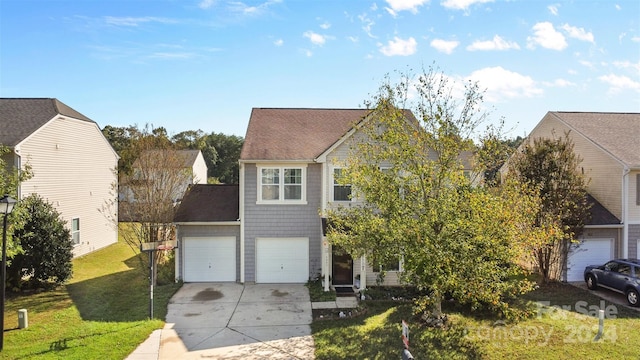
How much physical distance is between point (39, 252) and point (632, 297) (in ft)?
74.3

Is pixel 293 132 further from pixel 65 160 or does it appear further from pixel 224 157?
pixel 224 157

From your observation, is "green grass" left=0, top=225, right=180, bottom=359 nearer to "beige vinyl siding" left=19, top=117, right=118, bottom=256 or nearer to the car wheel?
"beige vinyl siding" left=19, top=117, right=118, bottom=256

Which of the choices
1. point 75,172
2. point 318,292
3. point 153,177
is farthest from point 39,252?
point 318,292

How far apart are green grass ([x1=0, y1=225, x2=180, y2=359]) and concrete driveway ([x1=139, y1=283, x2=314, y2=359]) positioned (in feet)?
2.54

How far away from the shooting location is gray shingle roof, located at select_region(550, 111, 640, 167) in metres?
17.8

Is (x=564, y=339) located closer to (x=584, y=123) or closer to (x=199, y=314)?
(x=199, y=314)

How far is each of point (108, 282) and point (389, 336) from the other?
12671 millimetres

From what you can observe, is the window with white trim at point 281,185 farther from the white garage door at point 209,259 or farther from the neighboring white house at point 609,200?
the neighboring white house at point 609,200

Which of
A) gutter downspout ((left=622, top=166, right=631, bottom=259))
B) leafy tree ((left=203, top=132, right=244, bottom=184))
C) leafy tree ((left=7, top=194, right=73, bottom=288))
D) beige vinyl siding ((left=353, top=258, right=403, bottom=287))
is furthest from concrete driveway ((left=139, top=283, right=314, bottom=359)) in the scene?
leafy tree ((left=203, top=132, right=244, bottom=184))

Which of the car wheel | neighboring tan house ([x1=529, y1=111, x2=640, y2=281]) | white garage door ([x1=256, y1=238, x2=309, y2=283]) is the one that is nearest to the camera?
the car wheel

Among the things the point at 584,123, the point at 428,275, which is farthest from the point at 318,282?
the point at 584,123

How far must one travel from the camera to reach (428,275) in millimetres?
10086

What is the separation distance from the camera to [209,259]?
57.4ft

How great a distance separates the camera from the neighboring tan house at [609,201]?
17.3 metres
